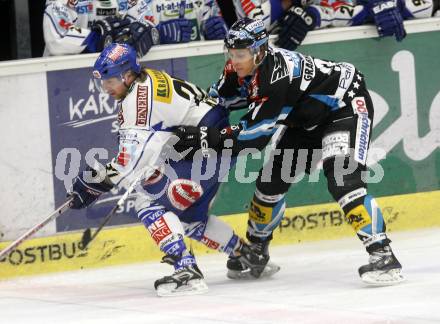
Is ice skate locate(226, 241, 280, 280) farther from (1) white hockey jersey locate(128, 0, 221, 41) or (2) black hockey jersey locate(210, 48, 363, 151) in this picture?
(1) white hockey jersey locate(128, 0, 221, 41)

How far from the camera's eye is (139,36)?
7414 mm

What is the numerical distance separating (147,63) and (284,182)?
1525 millimetres

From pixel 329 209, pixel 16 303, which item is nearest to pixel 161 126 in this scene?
pixel 16 303

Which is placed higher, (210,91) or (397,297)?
(210,91)

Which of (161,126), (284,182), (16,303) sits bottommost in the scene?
(16,303)

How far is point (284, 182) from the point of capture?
6.57 metres

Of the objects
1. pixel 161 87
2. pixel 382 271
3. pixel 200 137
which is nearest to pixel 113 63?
pixel 161 87

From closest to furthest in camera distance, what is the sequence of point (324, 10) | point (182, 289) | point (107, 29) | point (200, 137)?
1. point (200, 137)
2. point (182, 289)
3. point (107, 29)
4. point (324, 10)

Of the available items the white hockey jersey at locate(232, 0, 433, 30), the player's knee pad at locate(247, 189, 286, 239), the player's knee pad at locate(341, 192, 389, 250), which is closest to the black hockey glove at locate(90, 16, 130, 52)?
the white hockey jersey at locate(232, 0, 433, 30)

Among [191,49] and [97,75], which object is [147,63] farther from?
[97,75]

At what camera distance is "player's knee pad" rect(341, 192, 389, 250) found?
19.5 feet

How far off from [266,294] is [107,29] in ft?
7.81

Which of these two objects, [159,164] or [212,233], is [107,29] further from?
[212,233]

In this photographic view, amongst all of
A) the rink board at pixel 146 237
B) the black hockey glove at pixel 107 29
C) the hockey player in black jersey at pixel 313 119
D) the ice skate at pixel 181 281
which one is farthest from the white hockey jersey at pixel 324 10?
the ice skate at pixel 181 281
